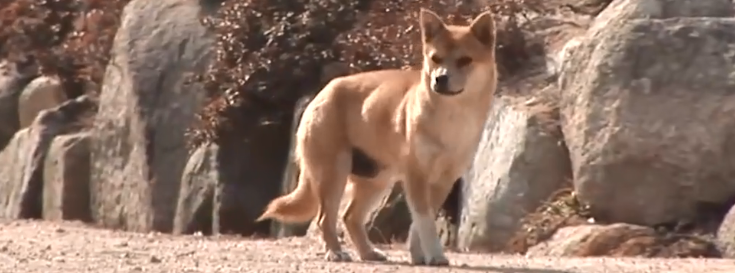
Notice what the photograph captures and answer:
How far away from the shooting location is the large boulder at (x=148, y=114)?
16.0 m

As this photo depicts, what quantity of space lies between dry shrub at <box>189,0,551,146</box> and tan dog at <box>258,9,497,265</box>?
4.47 meters

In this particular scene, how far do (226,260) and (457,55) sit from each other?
5.91 feet

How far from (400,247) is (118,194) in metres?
5.86

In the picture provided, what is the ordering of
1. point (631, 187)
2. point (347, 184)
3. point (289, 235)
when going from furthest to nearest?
point (289, 235), point (631, 187), point (347, 184)

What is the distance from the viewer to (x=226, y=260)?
29.9 feet

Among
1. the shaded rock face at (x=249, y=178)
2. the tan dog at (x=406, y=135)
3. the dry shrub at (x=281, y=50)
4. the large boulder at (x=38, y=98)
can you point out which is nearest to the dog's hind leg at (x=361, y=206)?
the tan dog at (x=406, y=135)

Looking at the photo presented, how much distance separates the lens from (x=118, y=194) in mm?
16781

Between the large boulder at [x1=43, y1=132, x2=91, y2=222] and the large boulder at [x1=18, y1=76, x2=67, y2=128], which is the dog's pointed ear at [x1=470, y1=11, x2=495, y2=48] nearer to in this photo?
the large boulder at [x1=43, y1=132, x2=91, y2=222]

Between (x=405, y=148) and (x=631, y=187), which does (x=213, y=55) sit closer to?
(x=631, y=187)

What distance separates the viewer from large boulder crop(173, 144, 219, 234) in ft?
49.8

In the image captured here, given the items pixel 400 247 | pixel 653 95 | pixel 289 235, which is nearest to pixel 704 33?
pixel 653 95

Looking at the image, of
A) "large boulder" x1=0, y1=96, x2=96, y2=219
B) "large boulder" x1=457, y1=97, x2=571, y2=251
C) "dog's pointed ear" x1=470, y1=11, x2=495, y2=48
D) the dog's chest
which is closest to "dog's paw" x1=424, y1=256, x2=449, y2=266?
the dog's chest

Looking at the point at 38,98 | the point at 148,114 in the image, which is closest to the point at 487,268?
the point at 148,114

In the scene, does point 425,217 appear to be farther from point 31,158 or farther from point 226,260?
point 31,158
